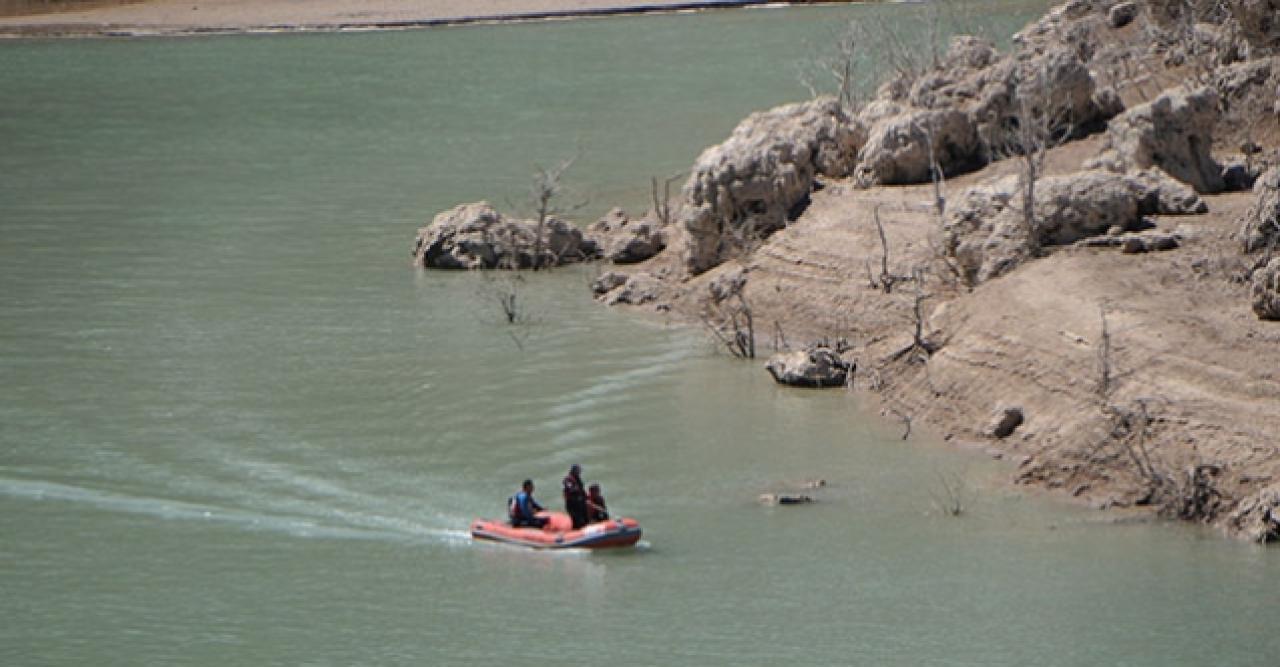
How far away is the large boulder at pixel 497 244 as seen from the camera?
34031mm

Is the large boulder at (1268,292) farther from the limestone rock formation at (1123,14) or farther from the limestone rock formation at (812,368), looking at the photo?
the limestone rock formation at (1123,14)

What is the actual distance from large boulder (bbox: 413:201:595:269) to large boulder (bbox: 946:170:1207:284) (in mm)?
8494

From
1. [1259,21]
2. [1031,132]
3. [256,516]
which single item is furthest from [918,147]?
[256,516]

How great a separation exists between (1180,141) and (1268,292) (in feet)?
18.7

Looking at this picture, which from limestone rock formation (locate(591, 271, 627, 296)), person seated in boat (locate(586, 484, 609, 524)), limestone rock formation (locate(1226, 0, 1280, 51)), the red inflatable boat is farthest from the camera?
limestone rock formation (locate(1226, 0, 1280, 51))

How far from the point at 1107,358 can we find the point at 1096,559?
316 cm

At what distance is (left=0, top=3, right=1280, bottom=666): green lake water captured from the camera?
18.8 meters

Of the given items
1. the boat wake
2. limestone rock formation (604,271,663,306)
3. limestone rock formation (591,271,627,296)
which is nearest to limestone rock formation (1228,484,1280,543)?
the boat wake

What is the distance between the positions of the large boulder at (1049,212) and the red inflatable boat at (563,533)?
295 inches

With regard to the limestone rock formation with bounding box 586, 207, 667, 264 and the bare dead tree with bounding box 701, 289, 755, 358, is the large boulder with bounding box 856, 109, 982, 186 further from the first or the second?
the limestone rock formation with bounding box 586, 207, 667, 264

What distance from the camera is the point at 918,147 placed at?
30.6m

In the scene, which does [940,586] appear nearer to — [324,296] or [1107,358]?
[1107,358]

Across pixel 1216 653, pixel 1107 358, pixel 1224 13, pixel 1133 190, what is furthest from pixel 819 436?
pixel 1224 13

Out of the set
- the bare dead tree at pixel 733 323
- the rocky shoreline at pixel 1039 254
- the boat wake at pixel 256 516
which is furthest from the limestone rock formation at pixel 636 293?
the boat wake at pixel 256 516
